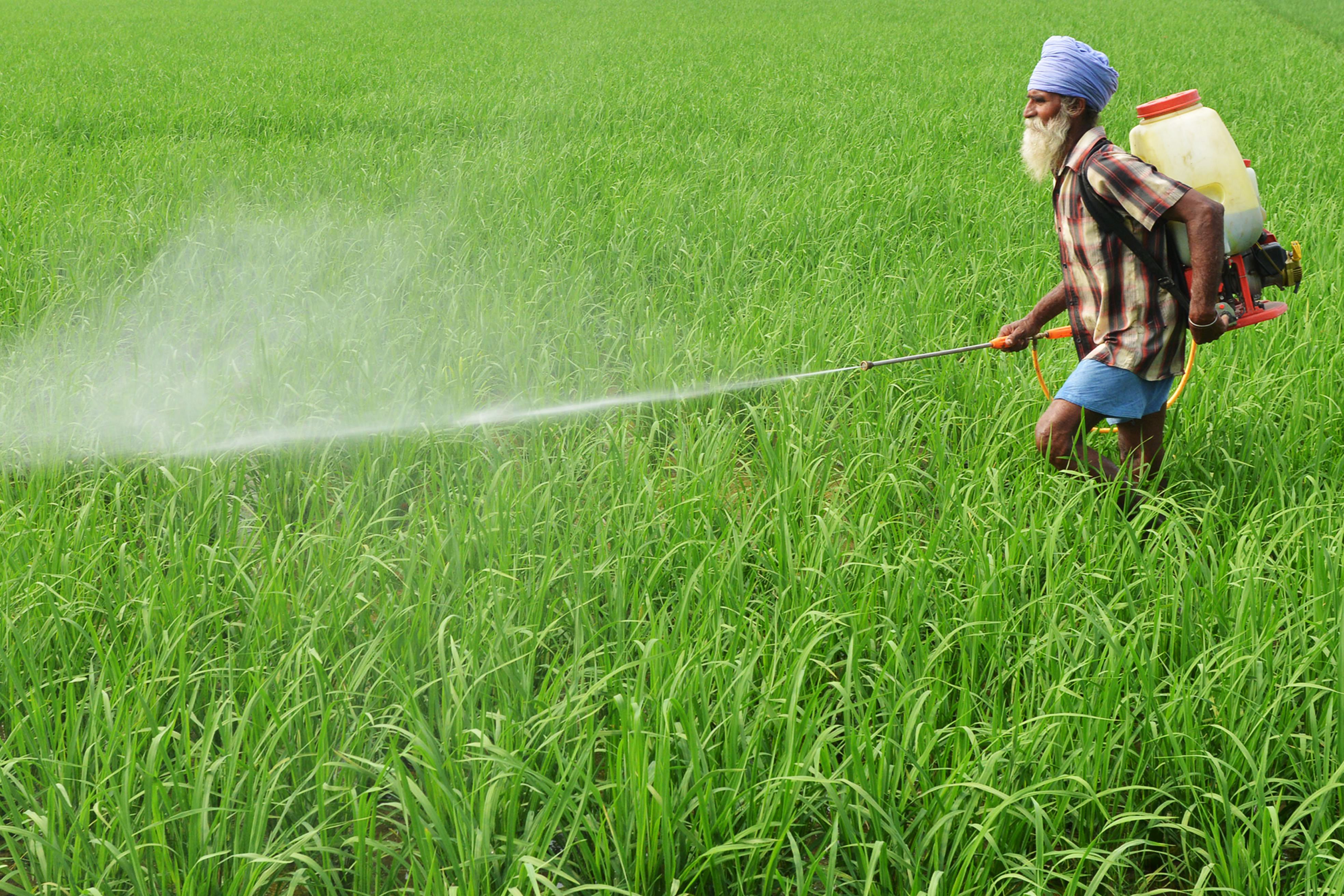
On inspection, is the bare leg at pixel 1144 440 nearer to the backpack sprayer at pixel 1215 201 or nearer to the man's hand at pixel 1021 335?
the backpack sprayer at pixel 1215 201

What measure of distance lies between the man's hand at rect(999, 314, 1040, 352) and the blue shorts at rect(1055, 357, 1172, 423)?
0.30 m

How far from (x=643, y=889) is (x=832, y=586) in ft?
3.01

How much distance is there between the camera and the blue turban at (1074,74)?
105 inches

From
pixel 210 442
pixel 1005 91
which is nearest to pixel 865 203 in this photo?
pixel 210 442

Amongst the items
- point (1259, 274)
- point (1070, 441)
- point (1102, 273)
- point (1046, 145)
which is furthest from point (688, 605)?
point (1259, 274)

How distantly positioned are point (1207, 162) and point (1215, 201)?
10 centimetres

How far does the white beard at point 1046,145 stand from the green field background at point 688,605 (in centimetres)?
Answer: 86

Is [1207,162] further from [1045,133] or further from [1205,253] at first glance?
[1045,133]

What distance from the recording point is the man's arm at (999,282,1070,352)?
304cm

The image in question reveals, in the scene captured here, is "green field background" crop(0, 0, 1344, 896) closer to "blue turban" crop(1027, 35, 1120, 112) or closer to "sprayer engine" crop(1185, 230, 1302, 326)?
"sprayer engine" crop(1185, 230, 1302, 326)

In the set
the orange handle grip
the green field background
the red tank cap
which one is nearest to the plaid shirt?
the red tank cap

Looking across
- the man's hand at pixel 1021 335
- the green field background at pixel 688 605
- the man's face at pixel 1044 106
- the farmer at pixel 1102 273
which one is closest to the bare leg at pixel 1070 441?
the farmer at pixel 1102 273

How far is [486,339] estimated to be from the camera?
4.13 meters

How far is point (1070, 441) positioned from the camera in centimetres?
285
